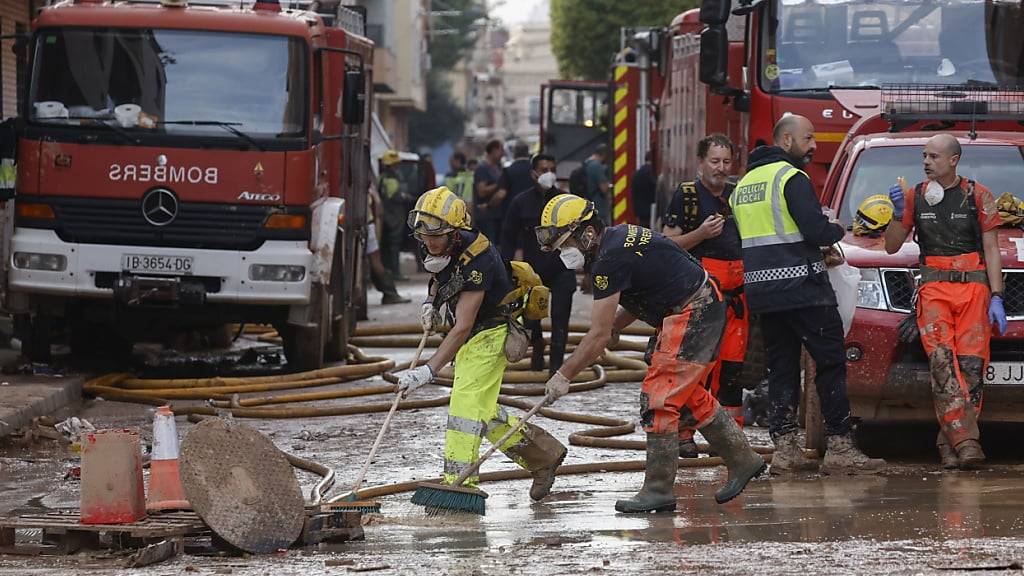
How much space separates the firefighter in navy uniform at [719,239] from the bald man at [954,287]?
1095mm

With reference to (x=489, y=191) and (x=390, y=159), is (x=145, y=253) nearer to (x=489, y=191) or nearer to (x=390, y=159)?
(x=489, y=191)

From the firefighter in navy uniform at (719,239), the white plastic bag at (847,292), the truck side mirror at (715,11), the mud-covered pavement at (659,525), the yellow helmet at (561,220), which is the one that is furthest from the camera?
the truck side mirror at (715,11)

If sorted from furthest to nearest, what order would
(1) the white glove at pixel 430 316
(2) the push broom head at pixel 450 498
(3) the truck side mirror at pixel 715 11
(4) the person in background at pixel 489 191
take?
(4) the person in background at pixel 489 191, (3) the truck side mirror at pixel 715 11, (1) the white glove at pixel 430 316, (2) the push broom head at pixel 450 498

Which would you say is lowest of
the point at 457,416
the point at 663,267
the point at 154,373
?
the point at 154,373

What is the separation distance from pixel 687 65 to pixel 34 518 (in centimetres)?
1157

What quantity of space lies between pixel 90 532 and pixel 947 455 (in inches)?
175

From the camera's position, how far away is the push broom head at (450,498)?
807 cm

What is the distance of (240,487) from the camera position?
7219 millimetres

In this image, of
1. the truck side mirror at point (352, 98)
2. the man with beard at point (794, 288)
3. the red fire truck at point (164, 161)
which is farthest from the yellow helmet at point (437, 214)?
the truck side mirror at point (352, 98)

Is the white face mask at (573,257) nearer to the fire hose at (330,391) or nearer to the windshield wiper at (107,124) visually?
the fire hose at (330,391)

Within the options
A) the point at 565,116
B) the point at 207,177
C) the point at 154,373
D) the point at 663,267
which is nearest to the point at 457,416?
the point at 663,267

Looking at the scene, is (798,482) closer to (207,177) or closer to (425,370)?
(425,370)

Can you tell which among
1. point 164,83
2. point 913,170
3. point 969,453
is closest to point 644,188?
point 164,83

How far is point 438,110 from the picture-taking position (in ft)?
281
